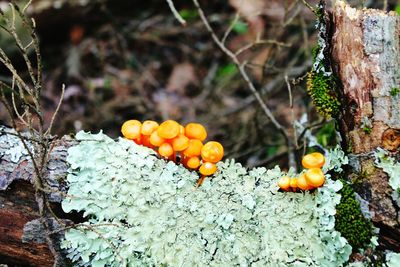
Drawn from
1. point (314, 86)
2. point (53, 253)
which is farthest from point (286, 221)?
point (53, 253)

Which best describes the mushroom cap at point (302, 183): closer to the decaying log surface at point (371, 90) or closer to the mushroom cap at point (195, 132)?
the decaying log surface at point (371, 90)

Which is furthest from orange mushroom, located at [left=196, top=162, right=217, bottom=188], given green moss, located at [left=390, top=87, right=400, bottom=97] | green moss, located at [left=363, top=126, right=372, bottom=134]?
green moss, located at [left=390, top=87, right=400, bottom=97]

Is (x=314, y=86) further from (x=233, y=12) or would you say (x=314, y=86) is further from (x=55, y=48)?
(x=55, y=48)

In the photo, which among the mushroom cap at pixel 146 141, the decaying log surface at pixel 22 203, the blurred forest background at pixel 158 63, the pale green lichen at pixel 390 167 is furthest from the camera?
the blurred forest background at pixel 158 63

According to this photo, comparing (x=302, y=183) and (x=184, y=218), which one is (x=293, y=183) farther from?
(x=184, y=218)

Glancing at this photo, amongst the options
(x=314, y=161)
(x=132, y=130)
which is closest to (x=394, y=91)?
(x=314, y=161)

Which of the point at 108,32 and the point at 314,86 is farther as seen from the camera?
the point at 108,32

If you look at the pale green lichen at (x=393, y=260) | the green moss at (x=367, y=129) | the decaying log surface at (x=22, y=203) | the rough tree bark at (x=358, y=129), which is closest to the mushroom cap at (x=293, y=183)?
the rough tree bark at (x=358, y=129)
